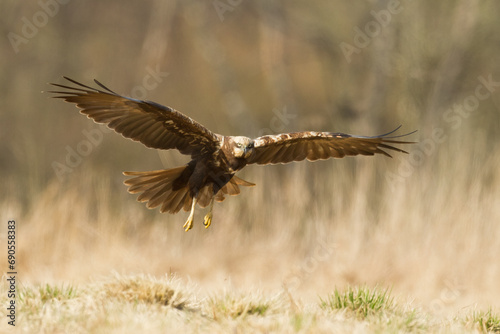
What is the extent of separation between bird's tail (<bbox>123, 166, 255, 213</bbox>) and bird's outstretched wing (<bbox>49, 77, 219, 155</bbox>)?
0.73 ft

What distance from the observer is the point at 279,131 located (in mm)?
11258

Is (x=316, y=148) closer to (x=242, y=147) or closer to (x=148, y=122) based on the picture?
(x=242, y=147)

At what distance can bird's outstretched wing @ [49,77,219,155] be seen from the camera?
4621 millimetres

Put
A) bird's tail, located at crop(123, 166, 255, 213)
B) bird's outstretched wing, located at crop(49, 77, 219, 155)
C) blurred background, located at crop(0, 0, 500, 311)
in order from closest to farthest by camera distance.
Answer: bird's outstretched wing, located at crop(49, 77, 219, 155)
bird's tail, located at crop(123, 166, 255, 213)
blurred background, located at crop(0, 0, 500, 311)

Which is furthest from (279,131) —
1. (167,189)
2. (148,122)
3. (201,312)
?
(201,312)

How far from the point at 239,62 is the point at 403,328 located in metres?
13.8

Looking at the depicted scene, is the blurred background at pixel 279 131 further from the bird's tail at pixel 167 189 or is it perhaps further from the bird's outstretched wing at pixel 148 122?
the bird's outstretched wing at pixel 148 122

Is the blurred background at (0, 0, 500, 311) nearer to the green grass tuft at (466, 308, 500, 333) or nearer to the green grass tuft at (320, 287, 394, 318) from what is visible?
the green grass tuft at (320, 287, 394, 318)

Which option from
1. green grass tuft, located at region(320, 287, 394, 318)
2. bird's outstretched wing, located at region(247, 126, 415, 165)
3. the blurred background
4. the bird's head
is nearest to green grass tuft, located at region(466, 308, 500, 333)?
green grass tuft, located at region(320, 287, 394, 318)

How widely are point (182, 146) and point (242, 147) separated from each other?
1.63 ft

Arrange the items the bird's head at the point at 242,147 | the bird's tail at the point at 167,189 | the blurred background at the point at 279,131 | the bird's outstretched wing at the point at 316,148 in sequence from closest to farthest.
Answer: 1. the bird's head at the point at 242,147
2. the bird's tail at the point at 167,189
3. the bird's outstretched wing at the point at 316,148
4. the blurred background at the point at 279,131

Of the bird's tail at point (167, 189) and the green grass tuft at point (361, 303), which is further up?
the bird's tail at point (167, 189)

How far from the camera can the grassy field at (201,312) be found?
361cm

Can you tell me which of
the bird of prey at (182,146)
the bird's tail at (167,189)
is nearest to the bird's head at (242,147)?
the bird of prey at (182,146)
